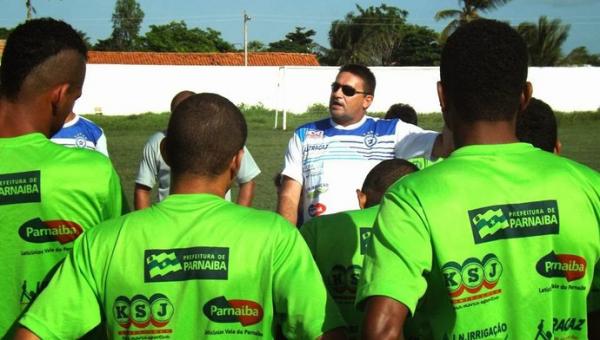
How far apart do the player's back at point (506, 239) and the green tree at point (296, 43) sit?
88866mm

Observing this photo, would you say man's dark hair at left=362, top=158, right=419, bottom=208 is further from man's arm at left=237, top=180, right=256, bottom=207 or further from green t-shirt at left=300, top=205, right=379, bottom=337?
man's arm at left=237, top=180, right=256, bottom=207

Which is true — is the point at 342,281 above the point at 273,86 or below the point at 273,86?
above

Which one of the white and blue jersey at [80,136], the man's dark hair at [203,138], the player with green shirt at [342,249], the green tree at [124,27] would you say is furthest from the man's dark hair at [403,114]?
the green tree at [124,27]

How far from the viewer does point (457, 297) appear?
265 centimetres

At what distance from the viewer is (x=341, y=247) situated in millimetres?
3574

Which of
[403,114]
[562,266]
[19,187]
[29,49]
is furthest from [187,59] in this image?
[562,266]

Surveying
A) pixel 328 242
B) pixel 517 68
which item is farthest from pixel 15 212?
pixel 517 68

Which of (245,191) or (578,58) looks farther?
(578,58)

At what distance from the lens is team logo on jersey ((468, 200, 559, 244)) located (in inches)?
104

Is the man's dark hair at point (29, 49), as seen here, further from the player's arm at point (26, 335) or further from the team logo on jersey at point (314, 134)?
the team logo on jersey at point (314, 134)

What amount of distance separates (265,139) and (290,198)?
76.0 ft

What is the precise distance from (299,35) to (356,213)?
90.9 m

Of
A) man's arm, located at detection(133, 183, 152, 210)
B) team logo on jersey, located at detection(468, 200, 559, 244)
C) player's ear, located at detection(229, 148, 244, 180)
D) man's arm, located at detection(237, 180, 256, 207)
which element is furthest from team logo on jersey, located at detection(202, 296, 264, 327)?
man's arm, located at detection(133, 183, 152, 210)

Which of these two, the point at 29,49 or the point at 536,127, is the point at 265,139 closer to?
the point at 536,127
